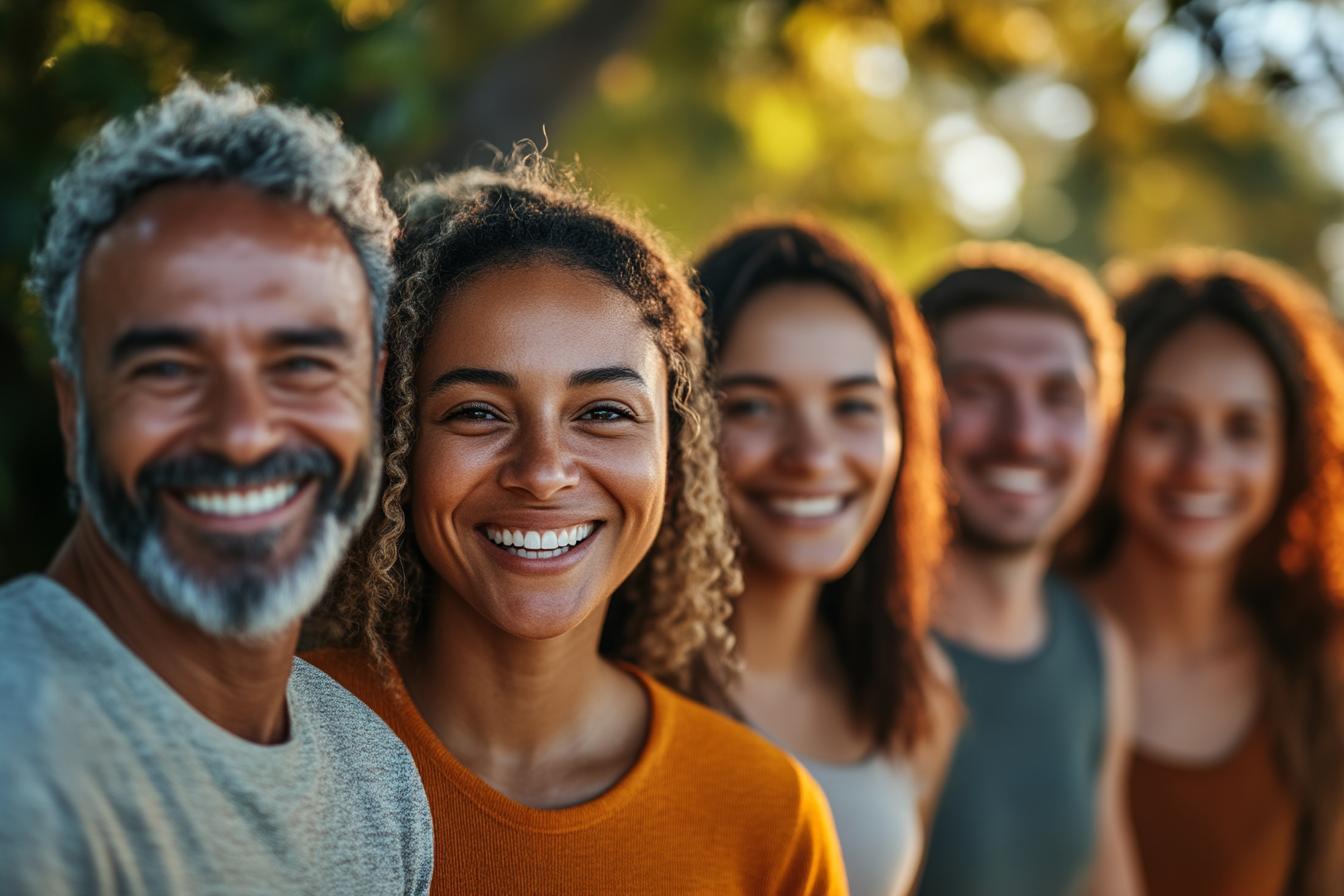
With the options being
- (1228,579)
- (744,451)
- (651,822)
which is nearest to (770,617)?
(744,451)

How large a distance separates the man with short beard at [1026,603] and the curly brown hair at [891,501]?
30 cm

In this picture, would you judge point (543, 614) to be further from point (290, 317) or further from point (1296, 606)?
point (1296, 606)

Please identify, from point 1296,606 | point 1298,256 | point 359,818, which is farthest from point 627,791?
point 1298,256

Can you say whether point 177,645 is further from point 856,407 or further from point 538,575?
point 856,407

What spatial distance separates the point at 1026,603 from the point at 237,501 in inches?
109

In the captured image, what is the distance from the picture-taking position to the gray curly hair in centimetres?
175

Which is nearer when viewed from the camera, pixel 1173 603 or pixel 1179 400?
pixel 1179 400

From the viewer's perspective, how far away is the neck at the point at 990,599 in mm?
3854

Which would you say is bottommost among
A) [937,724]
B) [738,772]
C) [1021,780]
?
[1021,780]

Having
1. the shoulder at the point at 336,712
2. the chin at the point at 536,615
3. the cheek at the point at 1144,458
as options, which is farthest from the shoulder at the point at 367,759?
the cheek at the point at 1144,458

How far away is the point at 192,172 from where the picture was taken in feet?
5.78

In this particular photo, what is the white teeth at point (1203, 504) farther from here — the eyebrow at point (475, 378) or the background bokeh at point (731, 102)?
the eyebrow at point (475, 378)

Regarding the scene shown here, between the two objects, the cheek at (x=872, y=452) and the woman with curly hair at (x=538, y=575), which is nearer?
A: the woman with curly hair at (x=538, y=575)

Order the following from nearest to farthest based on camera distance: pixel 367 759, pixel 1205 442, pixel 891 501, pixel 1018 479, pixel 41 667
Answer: pixel 41 667
pixel 367 759
pixel 891 501
pixel 1018 479
pixel 1205 442
